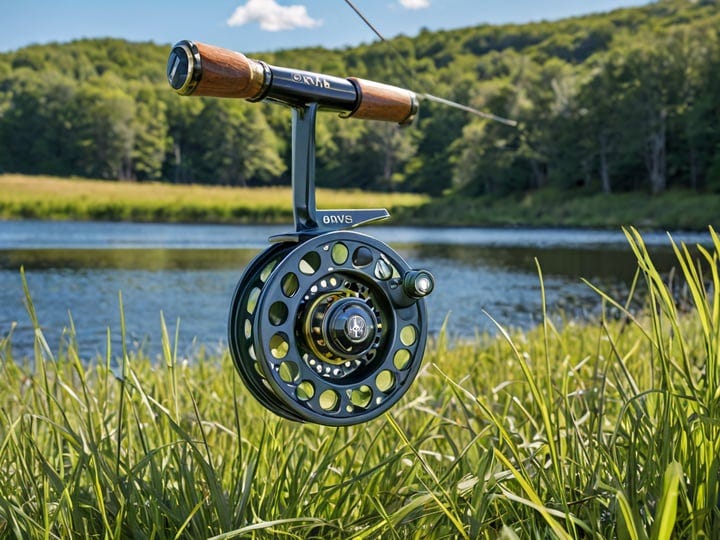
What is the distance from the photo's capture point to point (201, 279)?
1773 centimetres

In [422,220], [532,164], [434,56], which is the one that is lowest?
[422,220]

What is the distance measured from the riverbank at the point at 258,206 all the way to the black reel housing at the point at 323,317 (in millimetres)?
42213

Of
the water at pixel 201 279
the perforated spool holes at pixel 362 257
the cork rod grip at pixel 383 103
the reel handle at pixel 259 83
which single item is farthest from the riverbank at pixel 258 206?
the perforated spool holes at pixel 362 257

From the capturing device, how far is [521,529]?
1.33 m

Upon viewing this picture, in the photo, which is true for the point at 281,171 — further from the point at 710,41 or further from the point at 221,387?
the point at 221,387

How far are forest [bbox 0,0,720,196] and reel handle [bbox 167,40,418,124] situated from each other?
2368cm

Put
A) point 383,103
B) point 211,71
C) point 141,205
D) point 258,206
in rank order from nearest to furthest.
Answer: point 211,71, point 383,103, point 258,206, point 141,205

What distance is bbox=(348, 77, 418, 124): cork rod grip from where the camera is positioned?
54.2 inches

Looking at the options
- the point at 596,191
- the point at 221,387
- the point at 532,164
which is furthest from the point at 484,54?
the point at 221,387

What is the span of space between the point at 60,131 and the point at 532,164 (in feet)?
146

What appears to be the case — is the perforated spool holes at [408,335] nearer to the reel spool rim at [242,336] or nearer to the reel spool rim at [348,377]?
the reel spool rim at [348,377]

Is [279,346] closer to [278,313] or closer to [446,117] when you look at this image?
[278,313]

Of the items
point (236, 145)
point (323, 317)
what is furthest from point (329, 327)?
point (236, 145)

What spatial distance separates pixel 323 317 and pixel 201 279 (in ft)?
55.5
